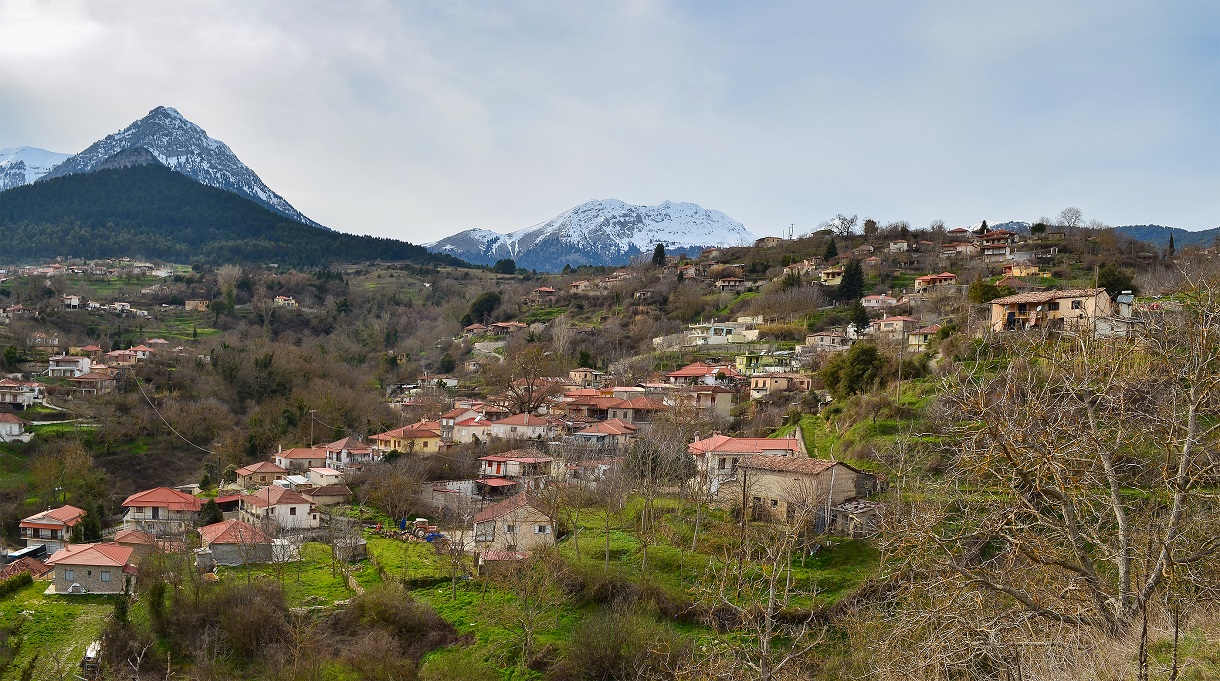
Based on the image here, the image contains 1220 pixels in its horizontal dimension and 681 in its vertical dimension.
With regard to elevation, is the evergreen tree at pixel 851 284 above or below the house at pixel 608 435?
above

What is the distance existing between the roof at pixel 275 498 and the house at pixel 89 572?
5.32 meters

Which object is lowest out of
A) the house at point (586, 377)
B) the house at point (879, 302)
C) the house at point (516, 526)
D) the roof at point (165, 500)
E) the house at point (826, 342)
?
the roof at point (165, 500)

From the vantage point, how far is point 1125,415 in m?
6.11

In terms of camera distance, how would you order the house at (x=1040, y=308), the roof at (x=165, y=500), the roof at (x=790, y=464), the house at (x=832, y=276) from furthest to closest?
the house at (x=832, y=276), the house at (x=1040, y=308), the roof at (x=165, y=500), the roof at (x=790, y=464)

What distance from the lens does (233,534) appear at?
A: 78.4 ft

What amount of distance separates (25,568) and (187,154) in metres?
185

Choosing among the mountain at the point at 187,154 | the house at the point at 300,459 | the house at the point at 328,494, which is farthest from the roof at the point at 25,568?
the mountain at the point at 187,154

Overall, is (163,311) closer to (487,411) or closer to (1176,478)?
(487,411)

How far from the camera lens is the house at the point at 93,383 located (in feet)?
143

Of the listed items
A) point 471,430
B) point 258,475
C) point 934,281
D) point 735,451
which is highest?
point 934,281

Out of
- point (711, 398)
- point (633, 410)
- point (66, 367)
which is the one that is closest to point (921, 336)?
point (711, 398)

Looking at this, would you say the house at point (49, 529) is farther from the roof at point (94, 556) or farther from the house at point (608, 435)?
the house at point (608, 435)

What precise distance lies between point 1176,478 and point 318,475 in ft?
102

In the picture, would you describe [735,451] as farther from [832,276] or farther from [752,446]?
[832,276]
